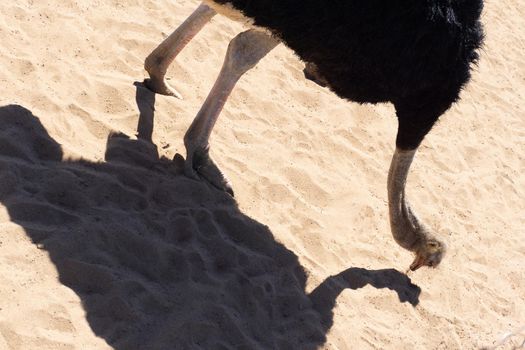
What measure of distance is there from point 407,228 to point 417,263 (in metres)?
0.26

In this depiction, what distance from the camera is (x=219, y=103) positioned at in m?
4.77

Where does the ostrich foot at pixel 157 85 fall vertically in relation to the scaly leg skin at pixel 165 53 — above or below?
below

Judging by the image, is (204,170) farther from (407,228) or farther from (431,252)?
(431,252)

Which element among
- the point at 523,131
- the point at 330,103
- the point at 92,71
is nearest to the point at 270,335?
the point at 92,71

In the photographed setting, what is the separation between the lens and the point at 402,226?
16.1 ft

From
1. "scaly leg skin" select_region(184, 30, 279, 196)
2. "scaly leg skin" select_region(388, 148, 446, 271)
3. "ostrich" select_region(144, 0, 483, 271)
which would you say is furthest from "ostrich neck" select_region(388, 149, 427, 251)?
"scaly leg skin" select_region(184, 30, 279, 196)

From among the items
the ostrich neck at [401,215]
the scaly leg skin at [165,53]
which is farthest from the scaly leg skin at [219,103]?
the ostrich neck at [401,215]

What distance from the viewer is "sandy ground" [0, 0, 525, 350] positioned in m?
3.65

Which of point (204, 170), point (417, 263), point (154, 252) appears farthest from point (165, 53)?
point (417, 263)

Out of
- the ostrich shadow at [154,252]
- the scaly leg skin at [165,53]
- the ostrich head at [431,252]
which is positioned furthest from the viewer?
the scaly leg skin at [165,53]

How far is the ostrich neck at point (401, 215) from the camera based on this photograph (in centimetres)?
481

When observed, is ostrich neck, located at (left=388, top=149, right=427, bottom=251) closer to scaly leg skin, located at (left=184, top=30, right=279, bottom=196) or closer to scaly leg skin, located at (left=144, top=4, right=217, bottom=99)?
scaly leg skin, located at (left=184, top=30, right=279, bottom=196)

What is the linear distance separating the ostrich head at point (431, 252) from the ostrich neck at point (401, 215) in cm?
3

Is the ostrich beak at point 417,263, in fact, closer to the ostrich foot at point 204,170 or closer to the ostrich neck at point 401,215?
the ostrich neck at point 401,215
